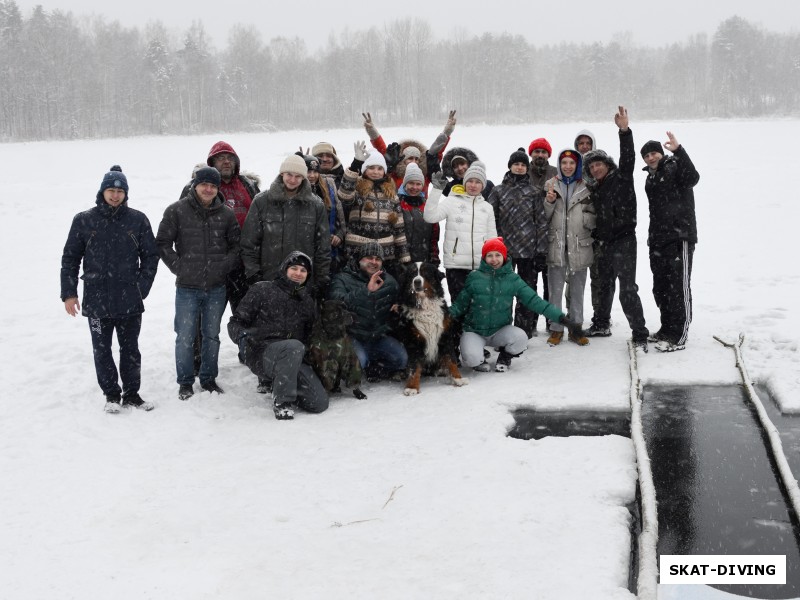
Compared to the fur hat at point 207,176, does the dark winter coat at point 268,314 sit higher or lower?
lower

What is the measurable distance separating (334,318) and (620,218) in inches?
118

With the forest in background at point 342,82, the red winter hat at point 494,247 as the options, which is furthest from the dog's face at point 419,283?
the forest in background at point 342,82

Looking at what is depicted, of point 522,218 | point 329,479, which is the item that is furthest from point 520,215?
point 329,479

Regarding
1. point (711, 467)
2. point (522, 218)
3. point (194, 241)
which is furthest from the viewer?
point (522, 218)

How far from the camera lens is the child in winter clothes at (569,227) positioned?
6.68m

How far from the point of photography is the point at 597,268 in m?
6.96

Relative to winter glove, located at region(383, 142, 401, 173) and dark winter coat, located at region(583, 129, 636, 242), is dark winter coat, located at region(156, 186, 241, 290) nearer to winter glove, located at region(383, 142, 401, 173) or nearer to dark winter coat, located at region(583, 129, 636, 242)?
winter glove, located at region(383, 142, 401, 173)

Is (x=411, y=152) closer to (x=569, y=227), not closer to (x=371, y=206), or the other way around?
(x=371, y=206)

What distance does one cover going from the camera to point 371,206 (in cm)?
602

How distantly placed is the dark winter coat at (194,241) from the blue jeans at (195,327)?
0.11 metres

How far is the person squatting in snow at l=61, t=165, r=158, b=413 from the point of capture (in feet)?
17.0

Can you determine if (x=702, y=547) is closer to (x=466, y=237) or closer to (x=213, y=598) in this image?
(x=213, y=598)

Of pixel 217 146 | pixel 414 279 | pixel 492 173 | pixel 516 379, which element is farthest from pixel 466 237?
pixel 492 173

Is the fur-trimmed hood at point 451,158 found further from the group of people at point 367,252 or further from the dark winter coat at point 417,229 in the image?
the dark winter coat at point 417,229
